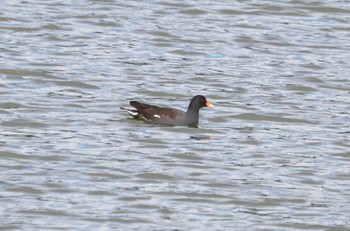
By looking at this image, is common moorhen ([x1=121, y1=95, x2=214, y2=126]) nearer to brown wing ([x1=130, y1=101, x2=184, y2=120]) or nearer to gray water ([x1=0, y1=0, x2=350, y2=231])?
brown wing ([x1=130, y1=101, x2=184, y2=120])

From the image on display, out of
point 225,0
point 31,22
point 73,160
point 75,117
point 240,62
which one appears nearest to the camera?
point 73,160

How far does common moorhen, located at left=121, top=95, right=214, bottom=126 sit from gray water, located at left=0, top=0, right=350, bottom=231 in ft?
0.52

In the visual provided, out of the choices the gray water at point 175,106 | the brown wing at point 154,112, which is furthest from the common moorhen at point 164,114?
the gray water at point 175,106

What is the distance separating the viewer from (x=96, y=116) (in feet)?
70.0

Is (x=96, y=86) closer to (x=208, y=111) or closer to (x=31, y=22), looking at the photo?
(x=208, y=111)

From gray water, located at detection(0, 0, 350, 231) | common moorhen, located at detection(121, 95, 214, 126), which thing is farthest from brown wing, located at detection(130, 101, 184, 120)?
gray water, located at detection(0, 0, 350, 231)

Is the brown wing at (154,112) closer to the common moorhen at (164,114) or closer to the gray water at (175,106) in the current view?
the common moorhen at (164,114)

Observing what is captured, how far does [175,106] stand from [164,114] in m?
1.65

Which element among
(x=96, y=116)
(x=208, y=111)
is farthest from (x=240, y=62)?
(x=96, y=116)

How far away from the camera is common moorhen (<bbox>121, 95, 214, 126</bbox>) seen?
21266 millimetres

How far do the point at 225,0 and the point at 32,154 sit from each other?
14.1m

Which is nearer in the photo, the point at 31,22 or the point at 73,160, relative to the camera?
the point at 73,160

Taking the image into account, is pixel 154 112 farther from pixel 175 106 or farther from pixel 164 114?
pixel 175 106

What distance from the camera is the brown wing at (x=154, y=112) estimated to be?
21.2 meters
